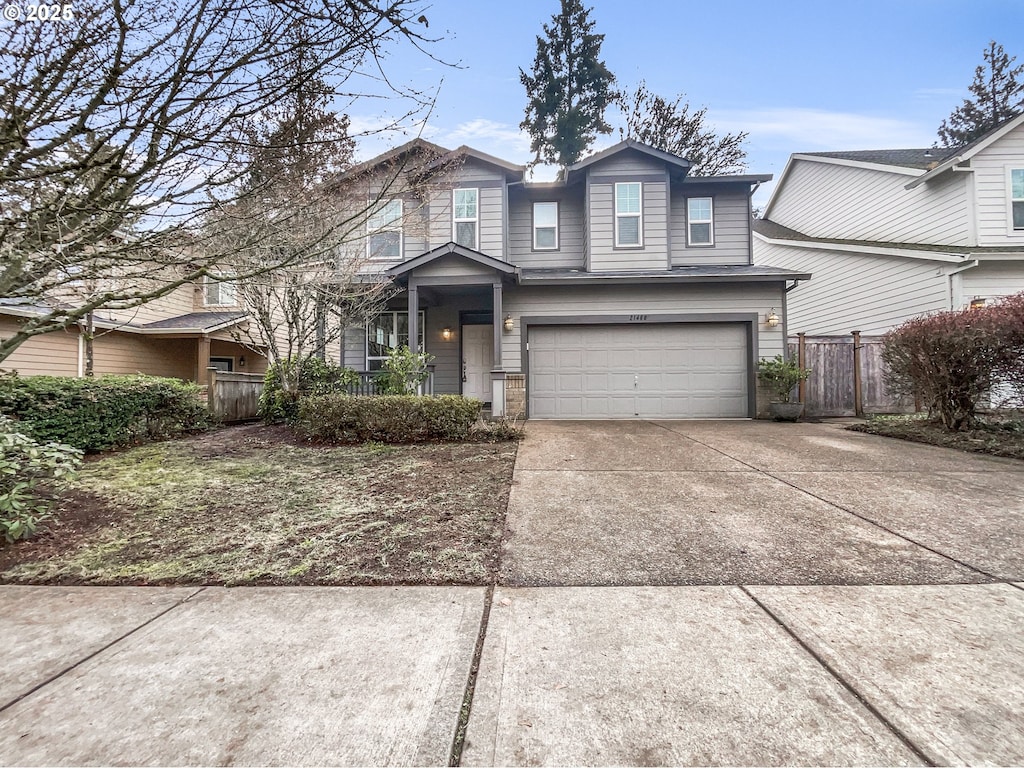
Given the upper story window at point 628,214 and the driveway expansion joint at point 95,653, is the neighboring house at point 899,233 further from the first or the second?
the driveway expansion joint at point 95,653

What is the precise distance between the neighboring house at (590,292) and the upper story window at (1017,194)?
4.49 m

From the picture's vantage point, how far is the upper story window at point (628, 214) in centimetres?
1023

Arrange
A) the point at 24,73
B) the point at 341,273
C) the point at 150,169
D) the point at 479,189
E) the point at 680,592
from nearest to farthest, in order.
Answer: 1. the point at 680,592
2. the point at 24,73
3. the point at 150,169
4. the point at 341,273
5. the point at 479,189

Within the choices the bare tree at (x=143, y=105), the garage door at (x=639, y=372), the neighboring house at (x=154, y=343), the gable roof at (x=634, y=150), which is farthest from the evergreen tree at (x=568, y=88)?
the bare tree at (x=143, y=105)

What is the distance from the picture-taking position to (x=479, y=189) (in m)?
10.3

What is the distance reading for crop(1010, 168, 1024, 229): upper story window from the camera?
30.1ft

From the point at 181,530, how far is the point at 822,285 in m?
15.0

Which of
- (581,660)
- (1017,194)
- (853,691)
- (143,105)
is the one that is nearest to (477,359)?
(143,105)

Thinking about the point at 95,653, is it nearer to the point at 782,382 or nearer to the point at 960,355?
the point at 960,355

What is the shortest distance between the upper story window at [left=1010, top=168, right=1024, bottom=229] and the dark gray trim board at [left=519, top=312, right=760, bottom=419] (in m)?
5.57

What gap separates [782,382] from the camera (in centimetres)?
896

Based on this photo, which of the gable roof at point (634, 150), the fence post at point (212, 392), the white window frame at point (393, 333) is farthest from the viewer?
the white window frame at point (393, 333)

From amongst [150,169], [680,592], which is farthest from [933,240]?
[150,169]

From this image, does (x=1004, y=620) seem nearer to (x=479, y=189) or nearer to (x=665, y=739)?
(x=665, y=739)
